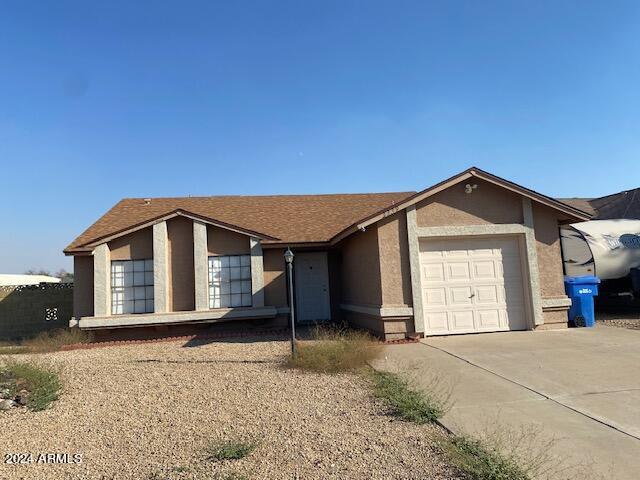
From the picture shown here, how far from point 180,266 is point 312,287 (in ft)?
15.2

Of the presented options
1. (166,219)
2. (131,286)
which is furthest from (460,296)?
(131,286)

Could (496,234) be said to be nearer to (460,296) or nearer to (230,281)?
(460,296)

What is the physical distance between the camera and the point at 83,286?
14.2 metres

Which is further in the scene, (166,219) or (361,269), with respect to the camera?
(166,219)

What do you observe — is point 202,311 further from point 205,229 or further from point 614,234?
point 614,234

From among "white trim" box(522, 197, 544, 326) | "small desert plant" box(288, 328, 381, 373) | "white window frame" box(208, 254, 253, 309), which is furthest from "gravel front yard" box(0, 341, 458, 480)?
"white trim" box(522, 197, 544, 326)

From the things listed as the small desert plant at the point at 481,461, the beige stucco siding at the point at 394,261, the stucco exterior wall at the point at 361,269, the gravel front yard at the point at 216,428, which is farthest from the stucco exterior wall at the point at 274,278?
the small desert plant at the point at 481,461

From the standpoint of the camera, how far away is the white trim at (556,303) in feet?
37.6

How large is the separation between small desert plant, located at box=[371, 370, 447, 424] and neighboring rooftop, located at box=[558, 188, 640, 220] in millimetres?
21856

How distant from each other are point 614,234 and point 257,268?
12.7 metres

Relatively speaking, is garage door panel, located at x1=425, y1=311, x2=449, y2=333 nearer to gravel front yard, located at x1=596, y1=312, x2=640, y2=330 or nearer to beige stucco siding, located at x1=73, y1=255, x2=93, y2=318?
gravel front yard, located at x1=596, y1=312, x2=640, y2=330

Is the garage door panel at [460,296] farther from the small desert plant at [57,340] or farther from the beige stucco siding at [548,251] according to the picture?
the small desert plant at [57,340]

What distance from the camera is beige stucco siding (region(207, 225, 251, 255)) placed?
45.9 ft

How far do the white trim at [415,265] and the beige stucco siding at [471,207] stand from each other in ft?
0.67
